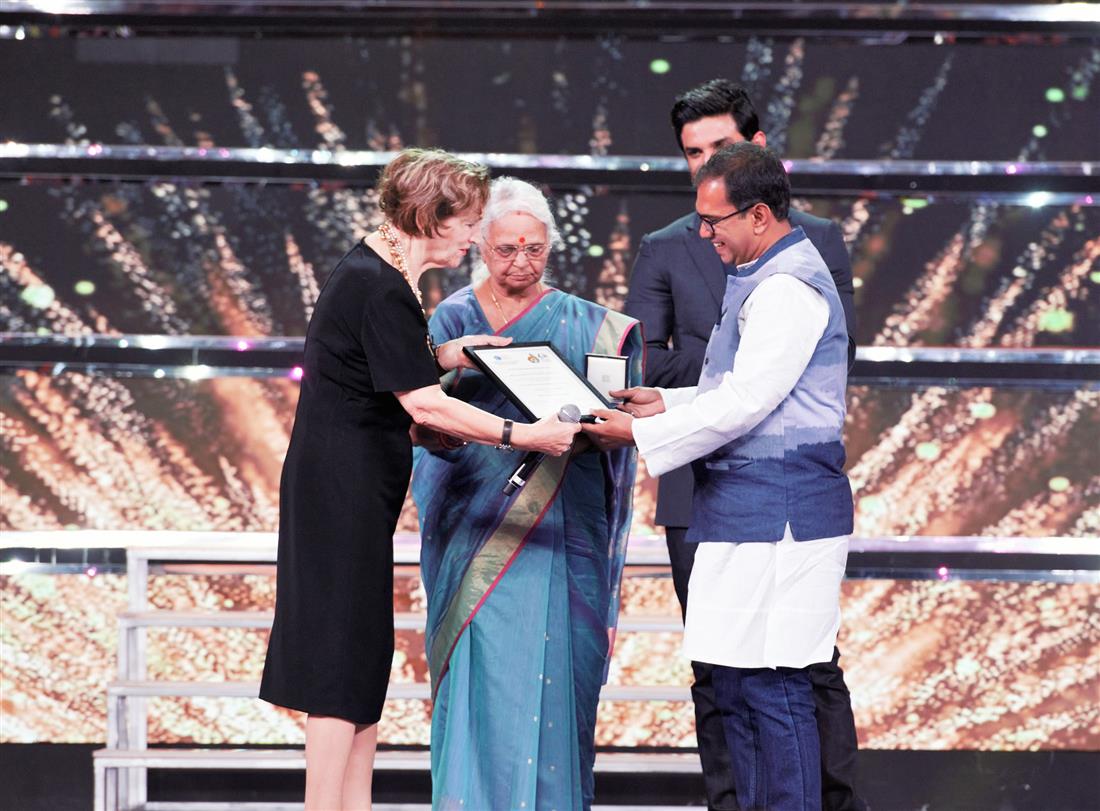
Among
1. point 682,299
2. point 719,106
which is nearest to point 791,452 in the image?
point 682,299

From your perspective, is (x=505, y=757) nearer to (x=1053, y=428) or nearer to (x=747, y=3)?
(x=1053, y=428)

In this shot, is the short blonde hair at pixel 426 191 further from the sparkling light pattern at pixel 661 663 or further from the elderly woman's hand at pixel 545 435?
the sparkling light pattern at pixel 661 663

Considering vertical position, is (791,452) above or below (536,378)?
below

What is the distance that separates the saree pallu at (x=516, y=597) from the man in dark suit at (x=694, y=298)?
5.4 inches

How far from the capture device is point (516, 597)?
9.02 feet

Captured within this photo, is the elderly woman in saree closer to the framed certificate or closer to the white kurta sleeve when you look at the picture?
the framed certificate

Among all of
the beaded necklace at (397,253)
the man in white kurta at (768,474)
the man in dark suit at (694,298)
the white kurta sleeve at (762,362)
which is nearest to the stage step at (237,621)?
the man in dark suit at (694,298)

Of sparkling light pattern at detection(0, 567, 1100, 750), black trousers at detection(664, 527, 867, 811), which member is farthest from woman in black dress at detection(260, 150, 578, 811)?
sparkling light pattern at detection(0, 567, 1100, 750)

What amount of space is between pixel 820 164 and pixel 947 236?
419mm

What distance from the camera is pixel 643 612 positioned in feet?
12.7

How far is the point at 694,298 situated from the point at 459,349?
0.56 metres

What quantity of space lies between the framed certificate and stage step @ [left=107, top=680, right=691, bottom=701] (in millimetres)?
1018

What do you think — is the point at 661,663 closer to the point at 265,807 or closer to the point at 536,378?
the point at 265,807

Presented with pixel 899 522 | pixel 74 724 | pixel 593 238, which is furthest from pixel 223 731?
pixel 899 522
